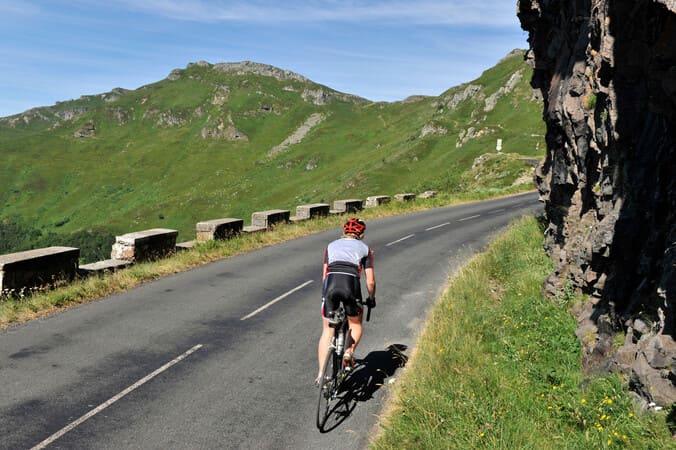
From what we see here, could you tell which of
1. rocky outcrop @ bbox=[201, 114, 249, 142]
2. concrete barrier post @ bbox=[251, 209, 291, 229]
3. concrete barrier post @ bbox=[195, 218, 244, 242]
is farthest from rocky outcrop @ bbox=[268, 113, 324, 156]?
concrete barrier post @ bbox=[195, 218, 244, 242]

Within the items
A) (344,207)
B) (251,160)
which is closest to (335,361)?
(344,207)

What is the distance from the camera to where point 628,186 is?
7711 mm

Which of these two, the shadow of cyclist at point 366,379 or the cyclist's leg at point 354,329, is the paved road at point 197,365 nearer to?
the shadow of cyclist at point 366,379

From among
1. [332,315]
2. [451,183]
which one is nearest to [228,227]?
[332,315]

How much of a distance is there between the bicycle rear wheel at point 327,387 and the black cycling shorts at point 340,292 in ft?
1.80

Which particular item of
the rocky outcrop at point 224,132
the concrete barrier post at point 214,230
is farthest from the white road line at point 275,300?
the rocky outcrop at point 224,132

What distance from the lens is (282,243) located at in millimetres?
20453

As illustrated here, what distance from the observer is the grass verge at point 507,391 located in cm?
560

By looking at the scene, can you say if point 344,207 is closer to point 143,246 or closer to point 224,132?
point 143,246

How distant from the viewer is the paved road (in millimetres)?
6375

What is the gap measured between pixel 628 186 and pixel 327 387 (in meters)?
5.22

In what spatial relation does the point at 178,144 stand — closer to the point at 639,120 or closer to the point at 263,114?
the point at 263,114

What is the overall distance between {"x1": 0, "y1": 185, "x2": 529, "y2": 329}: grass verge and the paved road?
0.45 m

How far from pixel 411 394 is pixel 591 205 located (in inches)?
257
